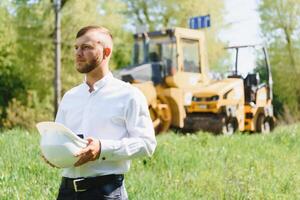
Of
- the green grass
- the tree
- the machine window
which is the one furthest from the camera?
the tree

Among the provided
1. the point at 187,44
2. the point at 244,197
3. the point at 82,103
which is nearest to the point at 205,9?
the point at 187,44

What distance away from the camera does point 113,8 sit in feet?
106

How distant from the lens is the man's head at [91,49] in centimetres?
304

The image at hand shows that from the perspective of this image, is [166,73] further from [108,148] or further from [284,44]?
[284,44]

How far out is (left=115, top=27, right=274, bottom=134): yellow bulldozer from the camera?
15047 mm

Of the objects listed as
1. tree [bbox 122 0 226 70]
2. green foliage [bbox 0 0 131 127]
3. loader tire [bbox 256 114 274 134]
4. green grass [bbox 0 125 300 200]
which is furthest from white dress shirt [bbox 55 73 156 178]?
tree [bbox 122 0 226 70]

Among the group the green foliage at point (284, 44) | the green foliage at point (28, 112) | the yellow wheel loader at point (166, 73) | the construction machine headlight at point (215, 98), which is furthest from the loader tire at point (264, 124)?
the green foliage at point (284, 44)

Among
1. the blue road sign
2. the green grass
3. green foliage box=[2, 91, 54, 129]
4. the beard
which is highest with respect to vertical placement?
the blue road sign

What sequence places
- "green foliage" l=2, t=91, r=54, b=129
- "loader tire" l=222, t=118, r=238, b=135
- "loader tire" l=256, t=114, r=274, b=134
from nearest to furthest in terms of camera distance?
1. "loader tire" l=222, t=118, r=238, b=135
2. "loader tire" l=256, t=114, r=274, b=134
3. "green foliage" l=2, t=91, r=54, b=129

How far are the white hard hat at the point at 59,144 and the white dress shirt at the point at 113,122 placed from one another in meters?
0.16

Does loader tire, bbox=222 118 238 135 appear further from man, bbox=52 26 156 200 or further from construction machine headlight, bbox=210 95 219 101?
man, bbox=52 26 156 200

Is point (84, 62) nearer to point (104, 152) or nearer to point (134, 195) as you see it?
point (104, 152)

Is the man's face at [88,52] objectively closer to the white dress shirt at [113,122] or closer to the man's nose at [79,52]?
the man's nose at [79,52]

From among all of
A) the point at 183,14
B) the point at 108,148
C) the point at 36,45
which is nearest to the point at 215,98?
the point at 108,148
